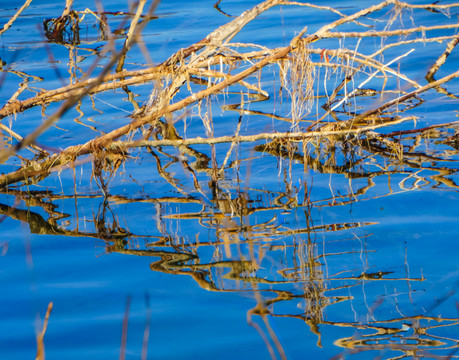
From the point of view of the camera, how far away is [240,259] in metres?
3.92

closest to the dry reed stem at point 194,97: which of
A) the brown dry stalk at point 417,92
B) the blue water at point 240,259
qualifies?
the brown dry stalk at point 417,92

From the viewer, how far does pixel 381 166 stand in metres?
5.36

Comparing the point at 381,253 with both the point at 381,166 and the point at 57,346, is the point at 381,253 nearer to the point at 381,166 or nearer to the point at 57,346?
the point at 381,166

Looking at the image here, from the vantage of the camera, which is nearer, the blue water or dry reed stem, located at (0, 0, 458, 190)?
the blue water

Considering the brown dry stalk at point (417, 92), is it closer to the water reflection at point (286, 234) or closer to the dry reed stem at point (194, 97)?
the dry reed stem at point (194, 97)

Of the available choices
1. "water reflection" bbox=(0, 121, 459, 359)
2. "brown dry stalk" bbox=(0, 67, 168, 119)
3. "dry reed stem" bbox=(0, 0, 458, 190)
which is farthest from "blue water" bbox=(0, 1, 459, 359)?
"brown dry stalk" bbox=(0, 67, 168, 119)

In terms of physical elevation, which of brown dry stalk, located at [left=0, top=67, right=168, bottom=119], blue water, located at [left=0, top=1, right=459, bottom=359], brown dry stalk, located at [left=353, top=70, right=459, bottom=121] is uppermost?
brown dry stalk, located at [left=0, top=67, right=168, bottom=119]

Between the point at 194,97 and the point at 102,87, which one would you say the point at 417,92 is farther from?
the point at 102,87

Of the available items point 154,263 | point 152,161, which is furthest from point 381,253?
point 152,161

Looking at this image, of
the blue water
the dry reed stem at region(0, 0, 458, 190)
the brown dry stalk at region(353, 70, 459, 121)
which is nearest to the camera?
the blue water

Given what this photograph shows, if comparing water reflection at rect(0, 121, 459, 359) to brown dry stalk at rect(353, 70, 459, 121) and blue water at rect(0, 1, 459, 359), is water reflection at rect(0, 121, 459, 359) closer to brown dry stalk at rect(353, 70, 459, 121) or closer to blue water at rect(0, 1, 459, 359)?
blue water at rect(0, 1, 459, 359)

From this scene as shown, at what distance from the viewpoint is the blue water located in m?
3.19

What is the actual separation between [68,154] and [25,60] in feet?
19.0

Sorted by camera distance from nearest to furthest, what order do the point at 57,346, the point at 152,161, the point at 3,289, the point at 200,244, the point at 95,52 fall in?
the point at 57,346
the point at 3,289
the point at 200,244
the point at 152,161
the point at 95,52
